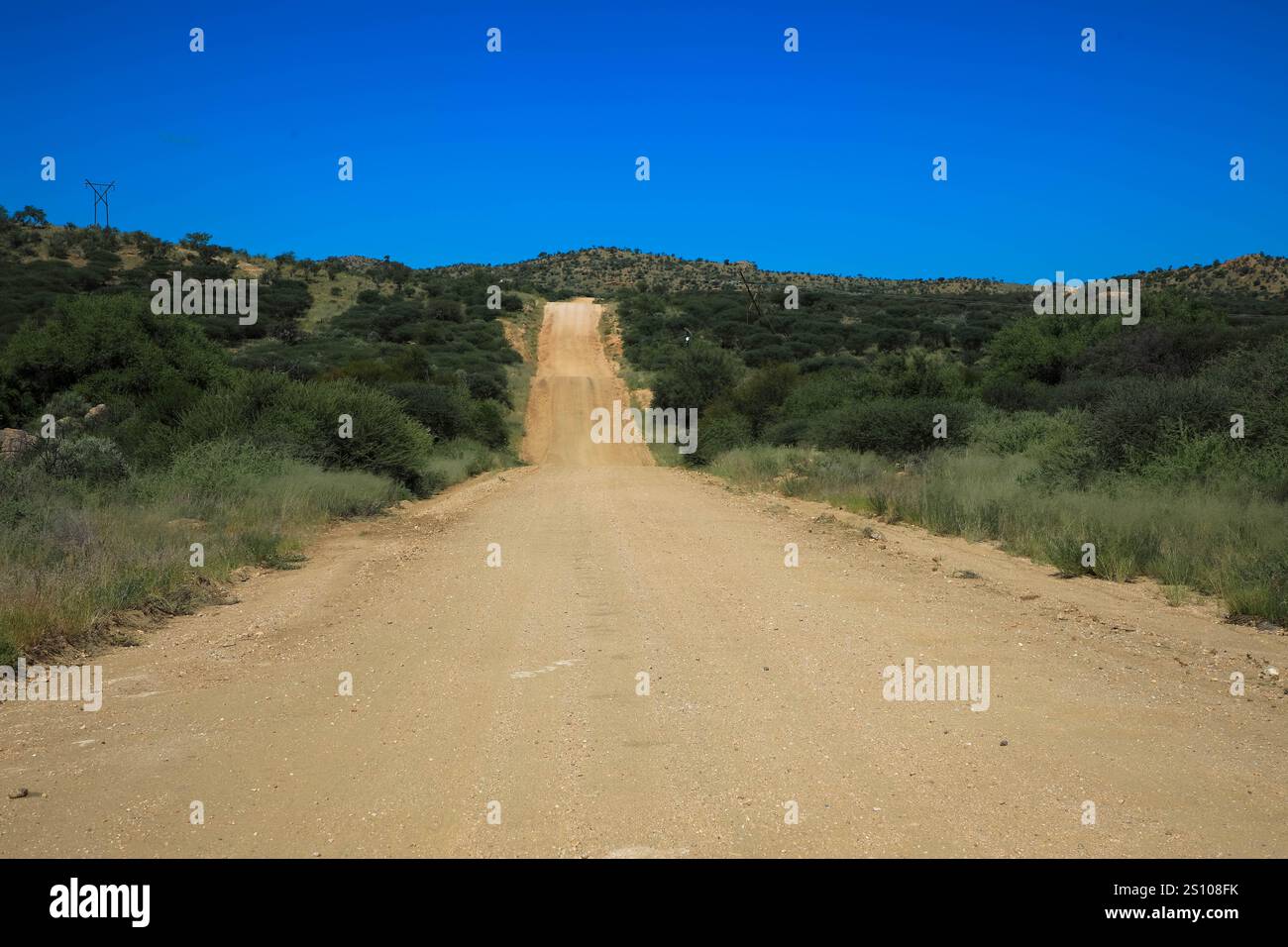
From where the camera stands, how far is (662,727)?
18.8ft

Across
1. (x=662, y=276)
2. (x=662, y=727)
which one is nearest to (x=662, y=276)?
(x=662, y=276)

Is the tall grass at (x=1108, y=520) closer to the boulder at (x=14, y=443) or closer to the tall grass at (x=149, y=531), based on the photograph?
the tall grass at (x=149, y=531)

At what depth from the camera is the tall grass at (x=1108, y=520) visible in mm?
9977

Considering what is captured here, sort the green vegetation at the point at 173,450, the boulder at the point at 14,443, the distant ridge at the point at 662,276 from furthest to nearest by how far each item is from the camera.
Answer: the distant ridge at the point at 662,276 < the boulder at the point at 14,443 < the green vegetation at the point at 173,450

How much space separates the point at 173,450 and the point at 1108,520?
16757mm

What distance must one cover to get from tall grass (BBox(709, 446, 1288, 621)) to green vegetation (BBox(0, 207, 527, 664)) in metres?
10.0

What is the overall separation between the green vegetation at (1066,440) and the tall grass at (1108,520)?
3 cm

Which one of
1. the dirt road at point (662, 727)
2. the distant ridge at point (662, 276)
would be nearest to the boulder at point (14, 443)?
the dirt road at point (662, 727)

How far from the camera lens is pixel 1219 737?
5.54 metres

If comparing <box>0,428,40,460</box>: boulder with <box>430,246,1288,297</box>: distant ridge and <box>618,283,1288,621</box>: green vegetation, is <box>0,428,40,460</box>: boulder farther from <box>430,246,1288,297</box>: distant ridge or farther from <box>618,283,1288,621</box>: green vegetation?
<box>430,246,1288,297</box>: distant ridge

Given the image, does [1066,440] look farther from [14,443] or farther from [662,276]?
[662,276]
